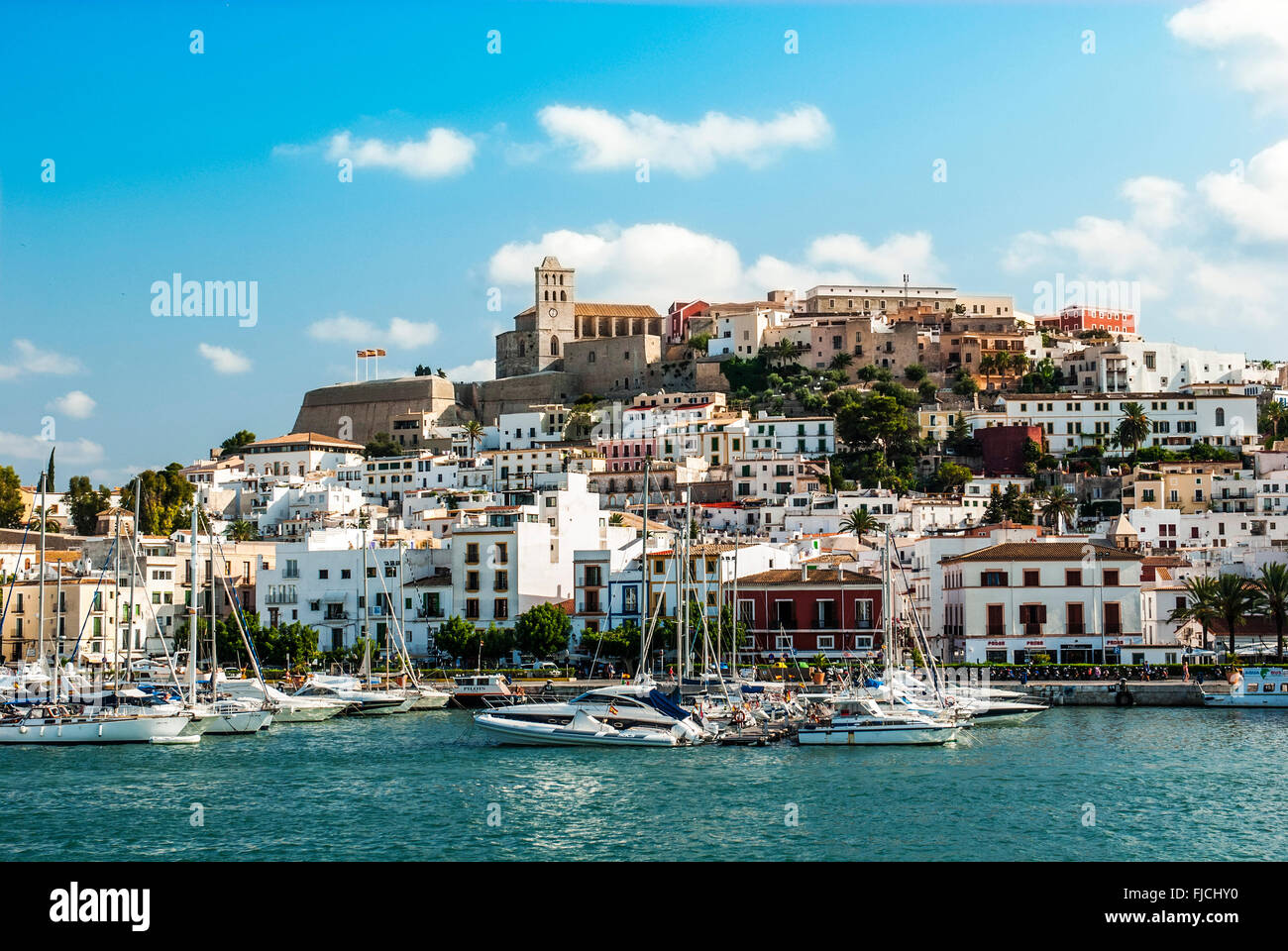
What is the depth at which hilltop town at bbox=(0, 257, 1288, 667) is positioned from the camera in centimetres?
3975

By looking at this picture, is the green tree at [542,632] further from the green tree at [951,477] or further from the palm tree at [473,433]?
the palm tree at [473,433]

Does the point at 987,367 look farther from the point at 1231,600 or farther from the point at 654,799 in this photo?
the point at 654,799

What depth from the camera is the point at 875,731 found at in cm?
2716

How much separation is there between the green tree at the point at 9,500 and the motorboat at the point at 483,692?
36035 mm

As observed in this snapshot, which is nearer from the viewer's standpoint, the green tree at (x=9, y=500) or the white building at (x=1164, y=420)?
the green tree at (x=9, y=500)

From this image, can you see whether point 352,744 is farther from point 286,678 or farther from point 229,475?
point 229,475

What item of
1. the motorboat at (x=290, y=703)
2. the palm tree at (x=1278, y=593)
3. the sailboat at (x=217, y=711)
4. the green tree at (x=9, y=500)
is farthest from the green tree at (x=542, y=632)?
the green tree at (x=9, y=500)

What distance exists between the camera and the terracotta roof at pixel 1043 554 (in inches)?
1515

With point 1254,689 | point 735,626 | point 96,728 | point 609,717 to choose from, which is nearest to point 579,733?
point 609,717

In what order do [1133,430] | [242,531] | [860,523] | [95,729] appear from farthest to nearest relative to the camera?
[1133,430], [242,531], [860,523], [95,729]

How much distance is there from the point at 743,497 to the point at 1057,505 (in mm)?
14175

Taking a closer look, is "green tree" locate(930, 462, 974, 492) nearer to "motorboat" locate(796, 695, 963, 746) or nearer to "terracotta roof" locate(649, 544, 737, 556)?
"terracotta roof" locate(649, 544, 737, 556)

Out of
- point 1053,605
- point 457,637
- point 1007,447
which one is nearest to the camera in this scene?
point 1053,605
